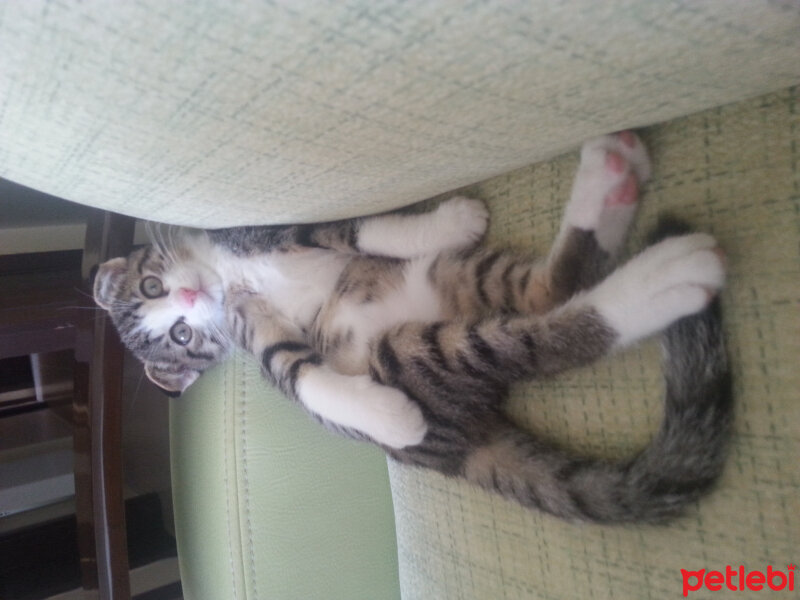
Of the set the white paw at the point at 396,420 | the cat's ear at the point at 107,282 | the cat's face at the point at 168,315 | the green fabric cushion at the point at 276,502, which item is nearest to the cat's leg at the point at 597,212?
the white paw at the point at 396,420

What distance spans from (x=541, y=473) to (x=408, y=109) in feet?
1.35

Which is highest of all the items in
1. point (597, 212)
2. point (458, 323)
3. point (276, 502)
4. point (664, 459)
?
point (597, 212)

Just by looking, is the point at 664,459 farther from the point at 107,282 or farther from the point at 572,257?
the point at 107,282

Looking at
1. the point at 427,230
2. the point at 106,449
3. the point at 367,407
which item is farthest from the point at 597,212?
the point at 106,449

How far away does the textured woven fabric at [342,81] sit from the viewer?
35 centimetres

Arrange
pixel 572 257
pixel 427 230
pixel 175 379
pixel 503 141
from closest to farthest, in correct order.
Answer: pixel 503 141 → pixel 572 257 → pixel 427 230 → pixel 175 379

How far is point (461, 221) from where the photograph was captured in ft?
2.34

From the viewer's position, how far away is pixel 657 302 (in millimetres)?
541

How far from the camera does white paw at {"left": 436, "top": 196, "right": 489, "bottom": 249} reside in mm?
710

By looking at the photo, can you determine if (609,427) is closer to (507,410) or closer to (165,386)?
(507,410)

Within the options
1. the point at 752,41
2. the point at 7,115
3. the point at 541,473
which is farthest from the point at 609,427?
the point at 7,115

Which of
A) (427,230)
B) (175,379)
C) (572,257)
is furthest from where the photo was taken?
(175,379)

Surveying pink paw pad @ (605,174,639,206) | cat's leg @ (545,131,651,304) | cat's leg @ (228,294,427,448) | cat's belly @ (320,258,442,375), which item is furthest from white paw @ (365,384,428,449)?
pink paw pad @ (605,174,639,206)

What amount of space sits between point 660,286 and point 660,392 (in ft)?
0.33
